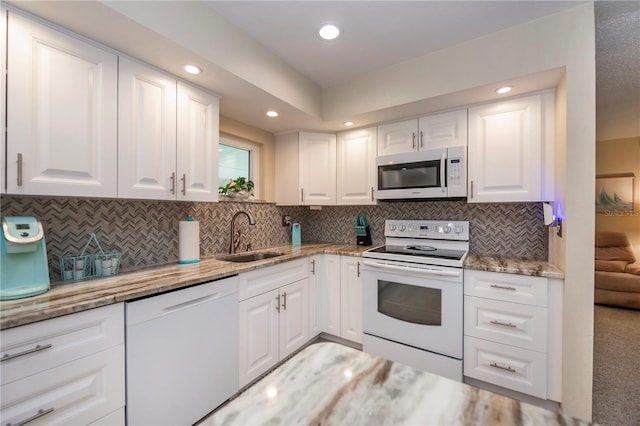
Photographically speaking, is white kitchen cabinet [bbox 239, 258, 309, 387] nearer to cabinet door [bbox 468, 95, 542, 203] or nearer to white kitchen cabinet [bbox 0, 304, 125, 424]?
white kitchen cabinet [bbox 0, 304, 125, 424]

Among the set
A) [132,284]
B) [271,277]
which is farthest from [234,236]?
[132,284]

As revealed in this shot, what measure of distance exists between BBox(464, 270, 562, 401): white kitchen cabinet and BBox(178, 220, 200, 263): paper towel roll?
1.97 meters

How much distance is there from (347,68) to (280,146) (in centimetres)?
110

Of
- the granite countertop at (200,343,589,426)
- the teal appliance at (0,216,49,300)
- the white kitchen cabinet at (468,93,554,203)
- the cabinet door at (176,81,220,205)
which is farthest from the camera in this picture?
the white kitchen cabinet at (468,93,554,203)

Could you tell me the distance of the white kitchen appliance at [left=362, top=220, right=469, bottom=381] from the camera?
196 cm

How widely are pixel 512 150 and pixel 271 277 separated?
2046mm

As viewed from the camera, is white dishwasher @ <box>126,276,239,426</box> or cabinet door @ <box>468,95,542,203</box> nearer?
white dishwasher @ <box>126,276,239,426</box>

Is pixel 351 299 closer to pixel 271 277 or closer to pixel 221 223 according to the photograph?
pixel 271 277

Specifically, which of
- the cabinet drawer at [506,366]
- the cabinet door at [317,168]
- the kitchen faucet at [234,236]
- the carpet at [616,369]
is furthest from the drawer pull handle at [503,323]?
the kitchen faucet at [234,236]

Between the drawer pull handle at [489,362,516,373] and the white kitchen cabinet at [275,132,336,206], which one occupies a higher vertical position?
the white kitchen cabinet at [275,132,336,206]

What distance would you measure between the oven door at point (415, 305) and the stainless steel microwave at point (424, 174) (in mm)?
645

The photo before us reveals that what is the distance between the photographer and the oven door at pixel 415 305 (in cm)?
195

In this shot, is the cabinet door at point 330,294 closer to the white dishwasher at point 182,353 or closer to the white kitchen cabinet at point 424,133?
the white dishwasher at point 182,353

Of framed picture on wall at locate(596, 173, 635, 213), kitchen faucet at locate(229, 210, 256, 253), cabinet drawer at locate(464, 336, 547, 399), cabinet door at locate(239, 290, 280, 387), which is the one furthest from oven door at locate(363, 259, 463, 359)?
framed picture on wall at locate(596, 173, 635, 213)
